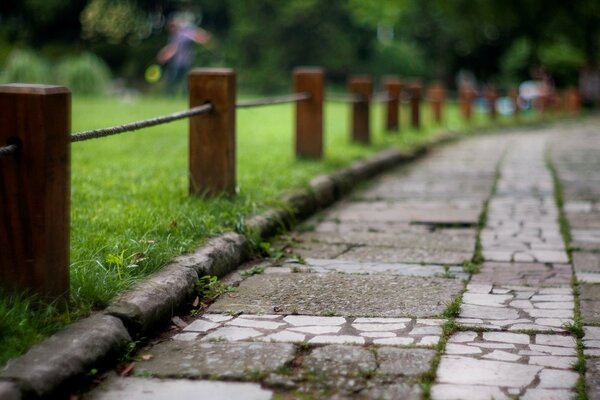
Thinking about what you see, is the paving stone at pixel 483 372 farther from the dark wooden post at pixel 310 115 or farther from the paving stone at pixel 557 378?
the dark wooden post at pixel 310 115

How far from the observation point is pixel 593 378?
10.7 ft

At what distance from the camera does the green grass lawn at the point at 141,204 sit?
3.60 meters

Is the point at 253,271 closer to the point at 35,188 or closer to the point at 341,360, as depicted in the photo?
the point at 341,360

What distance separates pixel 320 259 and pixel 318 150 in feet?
12.2

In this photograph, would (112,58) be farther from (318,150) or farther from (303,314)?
(303,314)

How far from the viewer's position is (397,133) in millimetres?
13383

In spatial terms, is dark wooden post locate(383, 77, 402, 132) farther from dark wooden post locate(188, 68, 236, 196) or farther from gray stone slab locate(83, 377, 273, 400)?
gray stone slab locate(83, 377, 273, 400)

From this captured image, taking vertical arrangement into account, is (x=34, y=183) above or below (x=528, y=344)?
above

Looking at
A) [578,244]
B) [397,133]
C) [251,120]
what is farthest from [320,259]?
[251,120]

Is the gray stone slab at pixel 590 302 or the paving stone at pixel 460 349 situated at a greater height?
the paving stone at pixel 460 349

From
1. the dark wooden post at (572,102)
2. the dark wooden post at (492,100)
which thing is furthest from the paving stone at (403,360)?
the dark wooden post at (572,102)

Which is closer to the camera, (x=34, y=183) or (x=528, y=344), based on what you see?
(x=34, y=183)

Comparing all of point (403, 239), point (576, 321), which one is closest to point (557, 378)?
point (576, 321)

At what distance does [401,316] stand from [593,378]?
1.02 metres
